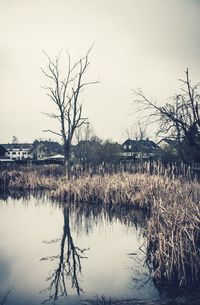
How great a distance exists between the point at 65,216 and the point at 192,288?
6157 mm

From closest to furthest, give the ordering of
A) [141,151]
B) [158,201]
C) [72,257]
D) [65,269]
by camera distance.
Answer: [65,269], [72,257], [158,201], [141,151]

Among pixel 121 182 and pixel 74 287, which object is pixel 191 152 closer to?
pixel 121 182

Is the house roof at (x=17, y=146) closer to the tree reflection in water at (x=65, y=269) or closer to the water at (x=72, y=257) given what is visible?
the water at (x=72, y=257)

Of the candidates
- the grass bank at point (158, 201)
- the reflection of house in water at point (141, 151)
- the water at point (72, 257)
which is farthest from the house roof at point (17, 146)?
the water at point (72, 257)

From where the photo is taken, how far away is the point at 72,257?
6.34 meters

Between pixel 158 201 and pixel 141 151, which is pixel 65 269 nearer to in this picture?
pixel 158 201

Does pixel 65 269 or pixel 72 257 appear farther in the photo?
pixel 72 257

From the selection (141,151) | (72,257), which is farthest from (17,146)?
(72,257)

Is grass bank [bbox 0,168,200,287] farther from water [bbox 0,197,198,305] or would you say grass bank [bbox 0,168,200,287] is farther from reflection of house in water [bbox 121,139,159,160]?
reflection of house in water [bbox 121,139,159,160]

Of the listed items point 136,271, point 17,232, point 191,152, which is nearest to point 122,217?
point 17,232

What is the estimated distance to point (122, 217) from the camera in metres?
9.88

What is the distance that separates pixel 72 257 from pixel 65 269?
2.24 ft

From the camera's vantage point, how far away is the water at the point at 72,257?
462 cm

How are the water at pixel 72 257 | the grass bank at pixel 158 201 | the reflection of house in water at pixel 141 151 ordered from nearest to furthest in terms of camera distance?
the water at pixel 72 257
the grass bank at pixel 158 201
the reflection of house in water at pixel 141 151
